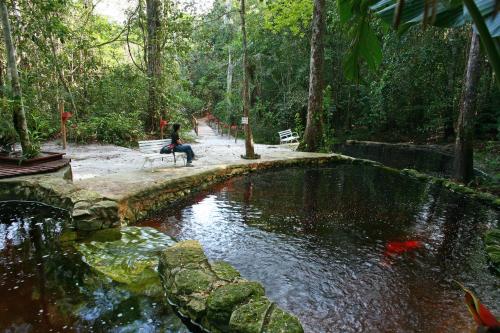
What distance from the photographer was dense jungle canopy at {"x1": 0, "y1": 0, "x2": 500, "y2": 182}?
11562 mm

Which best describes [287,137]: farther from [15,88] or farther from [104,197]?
[104,197]

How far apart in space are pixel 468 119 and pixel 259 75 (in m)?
16.9

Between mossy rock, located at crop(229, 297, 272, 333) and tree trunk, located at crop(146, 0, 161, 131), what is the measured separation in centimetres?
1296

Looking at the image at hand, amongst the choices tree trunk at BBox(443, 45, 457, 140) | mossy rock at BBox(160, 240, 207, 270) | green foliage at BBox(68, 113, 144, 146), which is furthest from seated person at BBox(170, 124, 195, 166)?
tree trunk at BBox(443, 45, 457, 140)

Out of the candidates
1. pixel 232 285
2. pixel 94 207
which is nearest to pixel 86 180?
pixel 94 207

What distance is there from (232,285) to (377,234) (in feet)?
10.8

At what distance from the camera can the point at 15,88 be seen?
6.90 meters

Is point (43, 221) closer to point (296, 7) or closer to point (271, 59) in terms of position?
point (296, 7)

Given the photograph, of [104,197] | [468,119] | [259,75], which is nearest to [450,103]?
[468,119]

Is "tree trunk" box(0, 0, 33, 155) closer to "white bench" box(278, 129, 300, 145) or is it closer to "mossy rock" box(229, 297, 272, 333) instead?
"mossy rock" box(229, 297, 272, 333)

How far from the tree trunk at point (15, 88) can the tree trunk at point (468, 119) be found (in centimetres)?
1000

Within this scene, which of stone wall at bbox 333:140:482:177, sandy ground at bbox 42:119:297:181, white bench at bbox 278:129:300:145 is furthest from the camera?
white bench at bbox 278:129:300:145

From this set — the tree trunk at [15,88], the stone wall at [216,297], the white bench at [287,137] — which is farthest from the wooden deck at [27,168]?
the white bench at [287,137]

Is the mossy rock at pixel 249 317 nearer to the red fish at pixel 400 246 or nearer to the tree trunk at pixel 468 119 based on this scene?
the red fish at pixel 400 246
